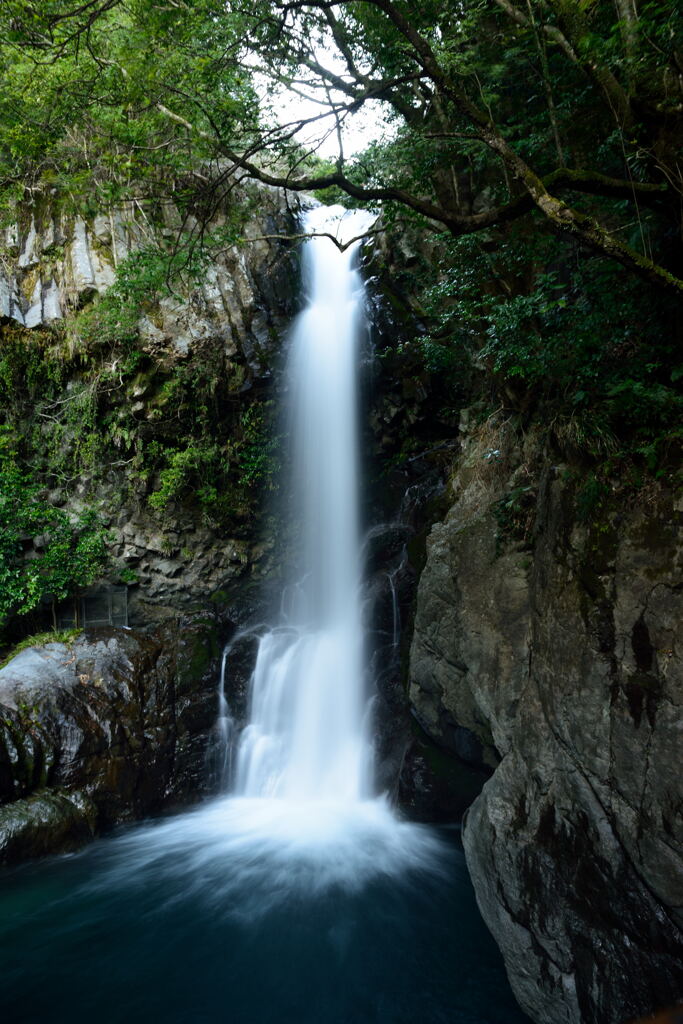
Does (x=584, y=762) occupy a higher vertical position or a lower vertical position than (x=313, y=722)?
higher

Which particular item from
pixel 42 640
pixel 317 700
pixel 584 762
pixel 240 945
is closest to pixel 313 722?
pixel 317 700

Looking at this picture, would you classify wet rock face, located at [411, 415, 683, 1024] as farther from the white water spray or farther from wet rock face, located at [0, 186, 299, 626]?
wet rock face, located at [0, 186, 299, 626]

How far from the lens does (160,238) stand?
12883 mm

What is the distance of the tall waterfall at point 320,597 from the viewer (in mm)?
8969

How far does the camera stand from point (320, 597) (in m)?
12.1

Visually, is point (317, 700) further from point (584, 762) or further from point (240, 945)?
point (584, 762)

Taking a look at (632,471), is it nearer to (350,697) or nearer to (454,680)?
(454,680)

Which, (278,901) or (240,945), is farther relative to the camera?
(278,901)

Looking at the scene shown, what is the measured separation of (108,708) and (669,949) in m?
8.45

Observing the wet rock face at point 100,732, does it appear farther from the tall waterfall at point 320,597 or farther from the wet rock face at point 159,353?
the wet rock face at point 159,353

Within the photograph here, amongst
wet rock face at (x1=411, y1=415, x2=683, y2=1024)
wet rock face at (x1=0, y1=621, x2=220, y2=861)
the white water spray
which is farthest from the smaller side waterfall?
wet rock face at (x1=411, y1=415, x2=683, y2=1024)

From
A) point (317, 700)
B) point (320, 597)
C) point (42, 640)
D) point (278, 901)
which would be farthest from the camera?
point (320, 597)

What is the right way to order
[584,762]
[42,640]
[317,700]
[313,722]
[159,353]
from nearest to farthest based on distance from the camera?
[584,762] → [313,722] → [317,700] → [42,640] → [159,353]

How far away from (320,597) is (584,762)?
27.7 feet
